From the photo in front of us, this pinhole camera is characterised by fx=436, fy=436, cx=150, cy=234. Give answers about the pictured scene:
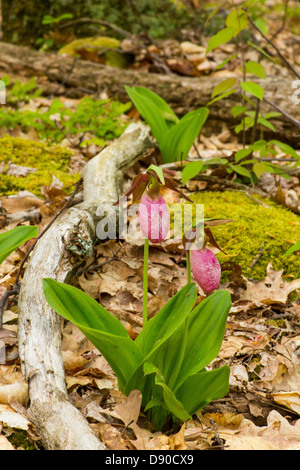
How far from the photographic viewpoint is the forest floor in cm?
138

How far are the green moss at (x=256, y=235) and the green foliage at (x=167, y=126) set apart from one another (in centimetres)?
55

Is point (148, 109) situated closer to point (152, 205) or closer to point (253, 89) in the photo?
point (253, 89)

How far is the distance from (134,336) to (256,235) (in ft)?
3.26

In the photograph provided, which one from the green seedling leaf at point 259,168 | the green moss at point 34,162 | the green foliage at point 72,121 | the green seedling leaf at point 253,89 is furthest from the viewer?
the green foliage at point 72,121

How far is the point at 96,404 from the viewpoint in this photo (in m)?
1.52

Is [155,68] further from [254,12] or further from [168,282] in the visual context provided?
[168,282]

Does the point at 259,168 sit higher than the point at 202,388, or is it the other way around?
the point at 259,168

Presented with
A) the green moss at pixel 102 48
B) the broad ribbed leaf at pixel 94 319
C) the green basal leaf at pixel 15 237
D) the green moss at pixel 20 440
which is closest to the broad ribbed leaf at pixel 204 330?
the broad ribbed leaf at pixel 94 319

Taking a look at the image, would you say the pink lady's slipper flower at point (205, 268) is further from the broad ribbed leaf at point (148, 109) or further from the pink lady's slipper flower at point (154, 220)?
the broad ribbed leaf at point (148, 109)

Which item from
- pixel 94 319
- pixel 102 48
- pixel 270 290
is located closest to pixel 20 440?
pixel 94 319

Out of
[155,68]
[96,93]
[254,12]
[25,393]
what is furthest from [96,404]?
[254,12]

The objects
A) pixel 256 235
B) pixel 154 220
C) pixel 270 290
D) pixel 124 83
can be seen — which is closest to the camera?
pixel 154 220

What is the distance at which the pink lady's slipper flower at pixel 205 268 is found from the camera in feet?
4.37

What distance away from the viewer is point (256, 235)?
2439 mm
